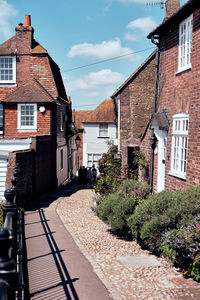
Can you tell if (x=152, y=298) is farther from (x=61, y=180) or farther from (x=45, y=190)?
(x=61, y=180)

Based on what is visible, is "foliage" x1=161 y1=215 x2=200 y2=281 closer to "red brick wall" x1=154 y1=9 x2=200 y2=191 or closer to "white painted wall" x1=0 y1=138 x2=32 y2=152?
"red brick wall" x1=154 y1=9 x2=200 y2=191

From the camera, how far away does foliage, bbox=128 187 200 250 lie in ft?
25.2

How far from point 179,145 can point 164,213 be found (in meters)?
3.43

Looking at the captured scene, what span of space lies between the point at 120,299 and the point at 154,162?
7968 millimetres

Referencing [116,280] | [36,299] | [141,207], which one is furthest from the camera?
[141,207]

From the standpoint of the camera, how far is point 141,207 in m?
8.66

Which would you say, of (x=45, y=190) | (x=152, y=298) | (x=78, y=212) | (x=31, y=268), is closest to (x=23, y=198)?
(x=78, y=212)

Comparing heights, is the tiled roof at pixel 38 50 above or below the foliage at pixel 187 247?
above

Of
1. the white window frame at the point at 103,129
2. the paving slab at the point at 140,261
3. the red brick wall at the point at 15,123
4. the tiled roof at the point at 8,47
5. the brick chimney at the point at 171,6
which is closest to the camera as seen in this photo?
the paving slab at the point at 140,261

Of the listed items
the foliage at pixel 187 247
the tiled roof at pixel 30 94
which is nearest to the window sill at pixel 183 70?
the foliage at pixel 187 247

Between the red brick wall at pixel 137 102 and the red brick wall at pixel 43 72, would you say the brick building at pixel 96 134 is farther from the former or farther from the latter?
the red brick wall at pixel 137 102

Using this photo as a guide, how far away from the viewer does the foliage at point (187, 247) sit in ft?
21.2

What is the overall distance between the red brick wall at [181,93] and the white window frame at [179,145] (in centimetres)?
20

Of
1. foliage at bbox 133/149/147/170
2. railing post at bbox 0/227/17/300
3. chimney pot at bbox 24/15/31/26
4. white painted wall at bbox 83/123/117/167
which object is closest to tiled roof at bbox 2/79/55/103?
chimney pot at bbox 24/15/31/26
